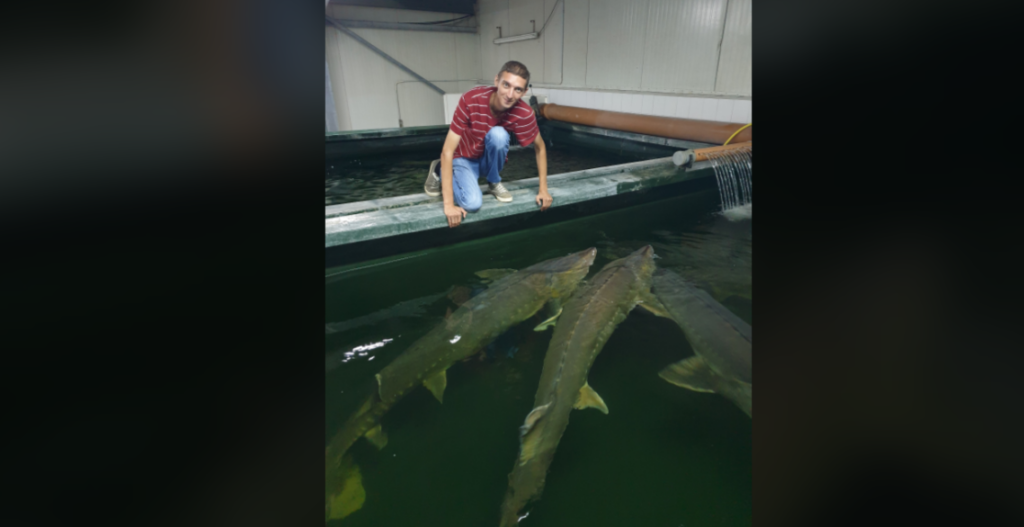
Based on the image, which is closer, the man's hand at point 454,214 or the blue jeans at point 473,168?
the man's hand at point 454,214

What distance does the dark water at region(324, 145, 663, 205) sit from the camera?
5043 millimetres

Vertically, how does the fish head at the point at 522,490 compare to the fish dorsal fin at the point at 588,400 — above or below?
below

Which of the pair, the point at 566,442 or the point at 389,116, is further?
the point at 389,116

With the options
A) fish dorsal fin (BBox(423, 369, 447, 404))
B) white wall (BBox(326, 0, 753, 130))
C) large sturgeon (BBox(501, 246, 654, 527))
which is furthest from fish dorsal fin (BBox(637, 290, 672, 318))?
white wall (BBox(326, 0, 753, 130))

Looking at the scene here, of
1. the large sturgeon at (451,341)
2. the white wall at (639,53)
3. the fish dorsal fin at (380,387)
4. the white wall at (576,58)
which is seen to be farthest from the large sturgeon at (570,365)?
the white wall at (639,53)

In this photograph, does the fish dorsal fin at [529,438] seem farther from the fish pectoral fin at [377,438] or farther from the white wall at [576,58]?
the white wall at [576,58]

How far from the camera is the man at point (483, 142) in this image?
291 cm

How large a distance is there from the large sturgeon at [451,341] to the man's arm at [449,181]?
0.63 meters

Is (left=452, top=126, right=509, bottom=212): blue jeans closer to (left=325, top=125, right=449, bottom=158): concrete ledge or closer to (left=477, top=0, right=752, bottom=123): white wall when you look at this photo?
(left=477, top=0, right=752, bottom=123): white wall

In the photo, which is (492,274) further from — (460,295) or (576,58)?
(576,58)
